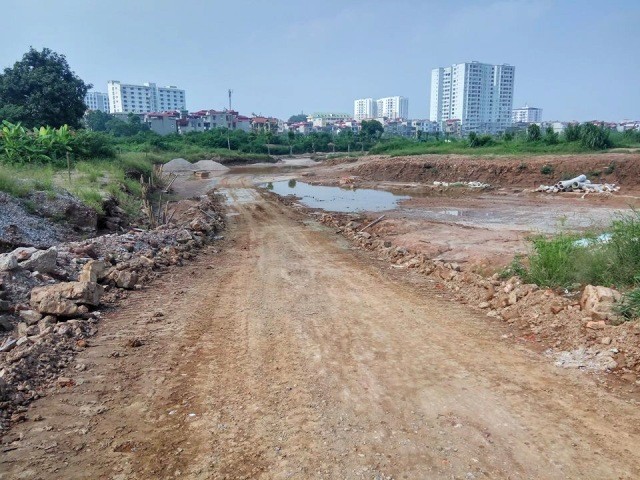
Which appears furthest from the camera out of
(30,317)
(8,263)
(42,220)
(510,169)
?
(510,169)

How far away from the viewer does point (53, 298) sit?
20.3 feet

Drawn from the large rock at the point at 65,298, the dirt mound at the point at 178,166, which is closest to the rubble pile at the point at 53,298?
the large rock at the point at 65,298

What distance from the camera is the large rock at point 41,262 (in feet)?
24.1

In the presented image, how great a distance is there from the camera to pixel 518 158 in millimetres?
33188

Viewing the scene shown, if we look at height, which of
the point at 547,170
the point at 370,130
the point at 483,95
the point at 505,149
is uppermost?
the point at 483,95

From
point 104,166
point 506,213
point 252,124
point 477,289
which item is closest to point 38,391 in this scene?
point 477,289

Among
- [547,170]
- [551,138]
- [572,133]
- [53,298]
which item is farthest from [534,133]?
[53,298]

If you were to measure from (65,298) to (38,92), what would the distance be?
1331 inches

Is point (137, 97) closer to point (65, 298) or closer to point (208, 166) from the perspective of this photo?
point (208, 166)

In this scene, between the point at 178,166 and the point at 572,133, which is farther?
the point at 178,166

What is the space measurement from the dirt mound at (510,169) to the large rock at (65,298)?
91.6 ft

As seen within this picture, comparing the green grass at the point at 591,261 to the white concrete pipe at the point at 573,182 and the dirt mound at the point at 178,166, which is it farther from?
the dirt mound at the point at 178,166

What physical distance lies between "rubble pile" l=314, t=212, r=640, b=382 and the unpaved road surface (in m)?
0.36

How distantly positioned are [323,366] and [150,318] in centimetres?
286
